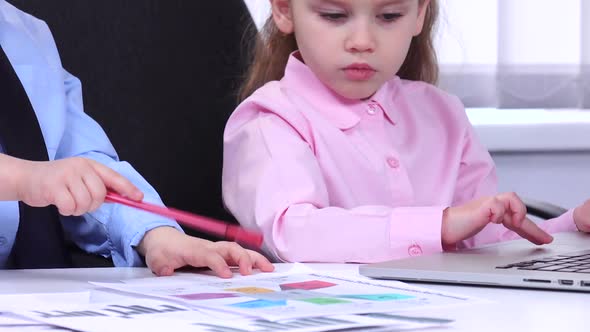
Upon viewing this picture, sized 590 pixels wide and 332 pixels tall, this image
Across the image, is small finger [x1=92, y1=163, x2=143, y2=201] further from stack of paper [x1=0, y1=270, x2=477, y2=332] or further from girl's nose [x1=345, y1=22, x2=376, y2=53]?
girl's nose [x1=345, y1=22, x2=376, y2=53]

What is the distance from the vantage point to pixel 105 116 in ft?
4.12

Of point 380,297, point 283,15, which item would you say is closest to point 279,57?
point 283,15

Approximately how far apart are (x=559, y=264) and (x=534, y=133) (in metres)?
0.94

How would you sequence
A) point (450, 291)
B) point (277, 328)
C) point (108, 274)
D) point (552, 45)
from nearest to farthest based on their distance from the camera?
point (277, 328), point (450, 291), point (108, 274), point (552, 45)

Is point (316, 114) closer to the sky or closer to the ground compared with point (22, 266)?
closer to the sky

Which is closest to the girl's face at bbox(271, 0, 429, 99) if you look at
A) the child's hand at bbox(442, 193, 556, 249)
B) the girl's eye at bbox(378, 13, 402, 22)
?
the girl's eye at bbox(378, 13, 402, 22)

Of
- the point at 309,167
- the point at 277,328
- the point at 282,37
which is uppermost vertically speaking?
the point at 282,37

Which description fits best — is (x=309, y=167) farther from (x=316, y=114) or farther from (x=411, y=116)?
(x=411, y=116)

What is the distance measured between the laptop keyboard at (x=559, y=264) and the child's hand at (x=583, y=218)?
0.90ft

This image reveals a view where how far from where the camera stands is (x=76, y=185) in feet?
2.50

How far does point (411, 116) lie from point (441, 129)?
40 millimetres

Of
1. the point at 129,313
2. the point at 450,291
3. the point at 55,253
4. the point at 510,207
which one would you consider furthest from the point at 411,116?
the point at 129,313

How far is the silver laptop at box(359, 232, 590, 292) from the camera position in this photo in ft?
2.40

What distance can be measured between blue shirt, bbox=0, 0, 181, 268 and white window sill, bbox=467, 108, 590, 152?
2.43ft
